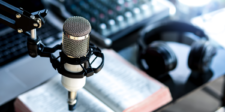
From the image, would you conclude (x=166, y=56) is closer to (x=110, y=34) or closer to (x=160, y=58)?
(x=160, y=58)

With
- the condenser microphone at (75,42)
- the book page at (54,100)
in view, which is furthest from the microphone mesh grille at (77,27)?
the book page at (54,100)

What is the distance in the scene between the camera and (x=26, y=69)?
0.71m

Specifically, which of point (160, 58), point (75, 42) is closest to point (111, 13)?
point (160, 58)

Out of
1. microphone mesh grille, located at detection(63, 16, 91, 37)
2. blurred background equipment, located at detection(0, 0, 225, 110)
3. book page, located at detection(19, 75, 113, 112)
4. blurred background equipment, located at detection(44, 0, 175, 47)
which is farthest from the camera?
blurred background equipment, located at detection(44, 0, 175, 47)

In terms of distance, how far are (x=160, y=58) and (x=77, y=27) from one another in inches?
13.1

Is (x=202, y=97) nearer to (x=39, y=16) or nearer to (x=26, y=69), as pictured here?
(x=26, y=69)

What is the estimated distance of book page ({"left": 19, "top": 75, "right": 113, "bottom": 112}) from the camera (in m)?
0.58

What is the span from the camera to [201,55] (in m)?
0.67

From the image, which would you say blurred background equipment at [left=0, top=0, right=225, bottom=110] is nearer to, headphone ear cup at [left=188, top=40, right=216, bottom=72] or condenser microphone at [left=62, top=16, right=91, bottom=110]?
headphone ear cup at [left=188, top=40, right=216, bottom=72]

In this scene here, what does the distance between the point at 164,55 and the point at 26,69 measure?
346 millimetres

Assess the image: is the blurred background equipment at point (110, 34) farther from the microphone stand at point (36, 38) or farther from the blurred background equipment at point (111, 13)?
the microphone stand at point (36, 38)

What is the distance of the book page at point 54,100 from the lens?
582 mm

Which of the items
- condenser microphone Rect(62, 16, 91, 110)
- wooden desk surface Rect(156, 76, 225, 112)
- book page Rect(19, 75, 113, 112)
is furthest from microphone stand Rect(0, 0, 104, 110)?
wooden desk surface Rect(156, 76, 225, 112)

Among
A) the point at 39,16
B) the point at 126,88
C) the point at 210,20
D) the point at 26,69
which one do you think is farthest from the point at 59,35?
the point at 210,20
